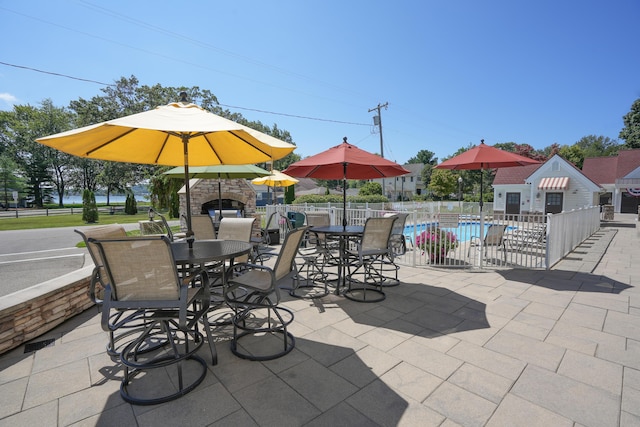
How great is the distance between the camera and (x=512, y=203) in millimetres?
23062

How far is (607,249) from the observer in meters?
8.00

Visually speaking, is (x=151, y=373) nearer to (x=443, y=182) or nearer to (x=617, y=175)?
(x=617, y=175)

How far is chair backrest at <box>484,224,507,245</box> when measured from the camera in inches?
239

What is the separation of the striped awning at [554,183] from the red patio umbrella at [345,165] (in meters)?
19.0

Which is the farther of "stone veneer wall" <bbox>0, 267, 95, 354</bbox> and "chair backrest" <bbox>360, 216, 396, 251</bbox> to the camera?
"chair backrest" <bbox>360, 216, 396, 251</bbox>

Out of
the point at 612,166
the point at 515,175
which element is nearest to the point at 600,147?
the point at 612,166

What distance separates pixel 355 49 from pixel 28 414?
1523 centimetres

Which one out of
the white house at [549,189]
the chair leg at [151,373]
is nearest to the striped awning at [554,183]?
the white house at [549,189]

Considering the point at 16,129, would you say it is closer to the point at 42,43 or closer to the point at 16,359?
the point at 42,43

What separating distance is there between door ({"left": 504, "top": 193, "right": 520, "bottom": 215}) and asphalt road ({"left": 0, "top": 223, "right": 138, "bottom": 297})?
26.1 metres

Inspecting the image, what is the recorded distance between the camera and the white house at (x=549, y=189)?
59.1ft

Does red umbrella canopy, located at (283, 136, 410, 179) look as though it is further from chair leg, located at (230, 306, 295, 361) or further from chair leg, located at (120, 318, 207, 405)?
chair leg, located at (120, 318, 207, 405)

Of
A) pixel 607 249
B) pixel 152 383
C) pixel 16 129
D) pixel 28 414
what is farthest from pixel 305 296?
pixel 16 129

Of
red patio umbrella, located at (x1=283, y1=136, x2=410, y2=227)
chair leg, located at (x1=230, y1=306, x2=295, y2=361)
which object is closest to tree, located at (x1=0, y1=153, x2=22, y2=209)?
red patio umbrella, located at (x1=283, y1=136, x2=410, y2=227)
